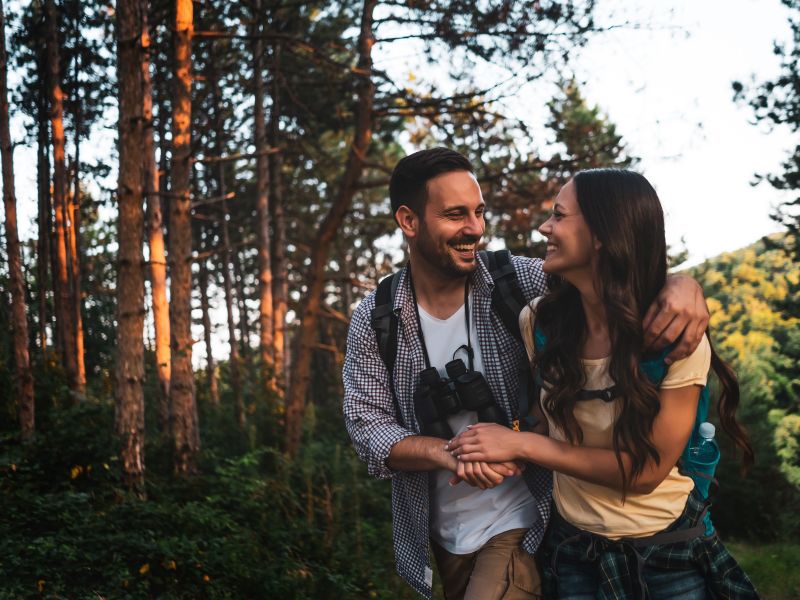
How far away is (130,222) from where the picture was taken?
314 inches

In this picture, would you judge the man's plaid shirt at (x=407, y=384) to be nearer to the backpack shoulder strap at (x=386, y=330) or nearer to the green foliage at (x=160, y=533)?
the backpack shoulder strap at (x=386, y=330)

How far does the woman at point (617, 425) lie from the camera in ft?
8.07

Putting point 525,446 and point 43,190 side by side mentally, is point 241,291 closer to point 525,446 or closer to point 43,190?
point 43,190

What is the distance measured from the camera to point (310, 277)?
479 inches

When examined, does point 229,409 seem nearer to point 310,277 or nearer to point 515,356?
point 310,277

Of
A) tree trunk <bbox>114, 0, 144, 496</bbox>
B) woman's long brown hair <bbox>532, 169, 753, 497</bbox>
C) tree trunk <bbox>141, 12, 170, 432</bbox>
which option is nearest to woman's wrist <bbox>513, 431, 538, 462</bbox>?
woman's long brown hair <bbox>532, 169, 753, 497</bbox>

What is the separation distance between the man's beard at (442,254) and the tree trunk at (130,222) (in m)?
5.19

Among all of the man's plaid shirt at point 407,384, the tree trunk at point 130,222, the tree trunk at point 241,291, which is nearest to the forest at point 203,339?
the tree trunk at point 130,222

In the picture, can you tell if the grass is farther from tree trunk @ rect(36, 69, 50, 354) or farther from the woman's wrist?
tree trunk @ rect(36, 69, 50, 354)

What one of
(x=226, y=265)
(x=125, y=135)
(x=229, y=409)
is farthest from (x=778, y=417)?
(x=125, y=135)

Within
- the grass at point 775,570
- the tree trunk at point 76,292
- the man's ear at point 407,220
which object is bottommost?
the grass at point 775,570

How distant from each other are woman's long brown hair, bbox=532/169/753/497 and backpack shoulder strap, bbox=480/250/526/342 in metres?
0.47

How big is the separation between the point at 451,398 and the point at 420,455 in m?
0.29

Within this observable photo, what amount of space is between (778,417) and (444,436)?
21.7 meters
